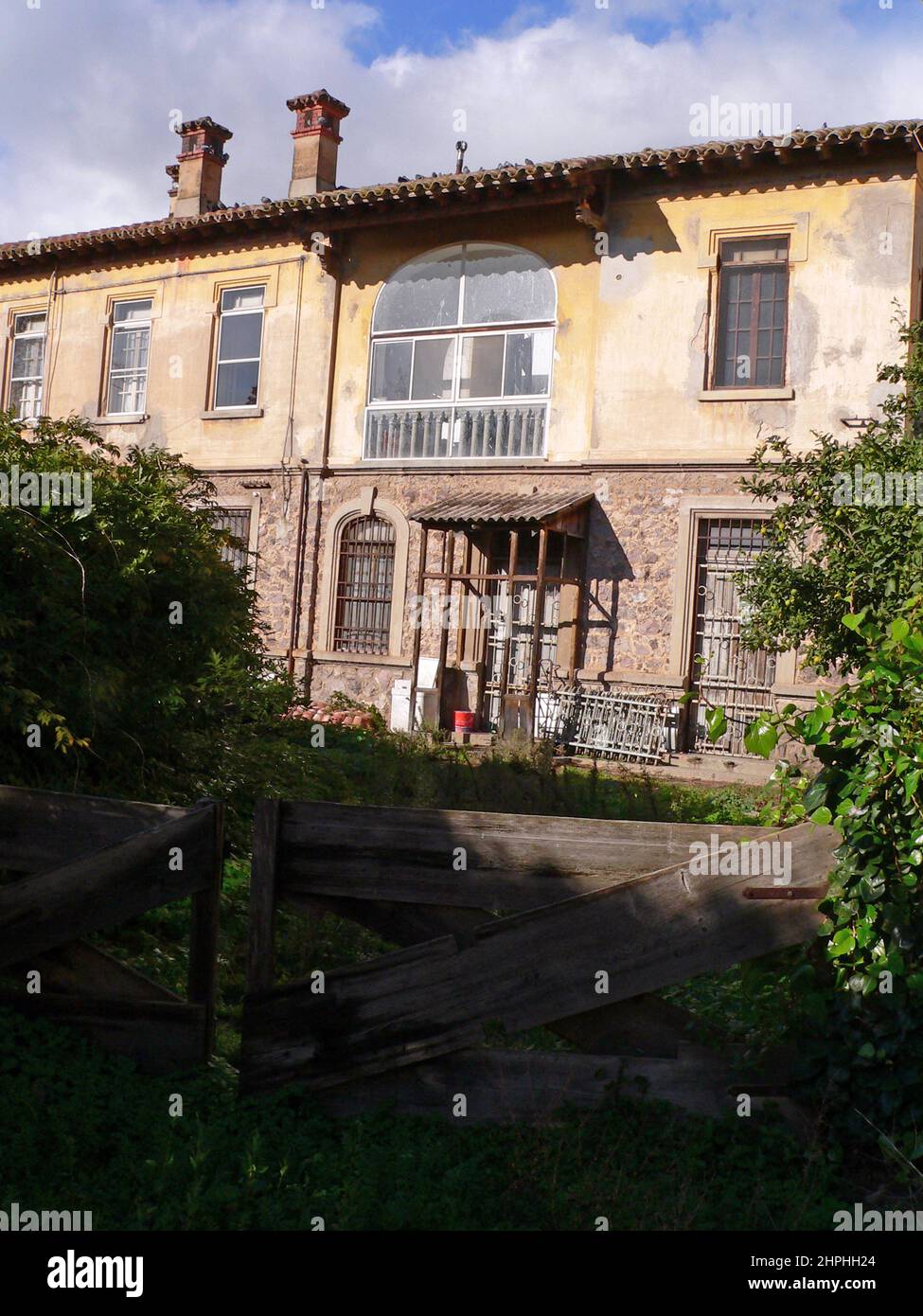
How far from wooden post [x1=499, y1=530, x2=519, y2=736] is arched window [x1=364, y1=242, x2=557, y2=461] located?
1816 millimetres

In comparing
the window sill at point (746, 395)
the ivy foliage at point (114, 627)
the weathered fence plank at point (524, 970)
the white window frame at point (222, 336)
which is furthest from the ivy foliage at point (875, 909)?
the white window frame at point (222, 336)

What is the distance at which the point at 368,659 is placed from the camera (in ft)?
57.7

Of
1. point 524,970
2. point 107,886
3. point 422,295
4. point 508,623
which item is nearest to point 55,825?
point 107,886

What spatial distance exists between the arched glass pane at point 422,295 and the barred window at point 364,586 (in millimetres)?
2934

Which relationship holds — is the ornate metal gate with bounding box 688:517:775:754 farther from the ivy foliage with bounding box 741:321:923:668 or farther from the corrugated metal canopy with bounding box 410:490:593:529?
the ivy foliage with bounding box 741:321:923:668

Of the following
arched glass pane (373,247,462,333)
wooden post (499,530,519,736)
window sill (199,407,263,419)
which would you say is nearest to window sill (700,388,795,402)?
wooden post (499,530,519,736)

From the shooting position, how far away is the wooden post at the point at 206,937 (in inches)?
165

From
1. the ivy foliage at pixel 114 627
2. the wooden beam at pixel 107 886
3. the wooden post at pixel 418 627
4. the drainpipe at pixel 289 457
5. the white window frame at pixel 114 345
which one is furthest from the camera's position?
the white window frame at pixel 114 345

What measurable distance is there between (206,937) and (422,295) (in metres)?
14.9

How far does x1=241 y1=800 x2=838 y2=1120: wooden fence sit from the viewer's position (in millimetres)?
3826

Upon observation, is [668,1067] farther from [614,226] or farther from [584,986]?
[614,226]

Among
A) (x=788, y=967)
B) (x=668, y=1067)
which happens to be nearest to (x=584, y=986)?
(x=668, y=1067)

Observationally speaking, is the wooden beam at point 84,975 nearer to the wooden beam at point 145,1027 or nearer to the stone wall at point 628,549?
the wooden beam at point 145,1027

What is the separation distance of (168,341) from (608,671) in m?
9.49
